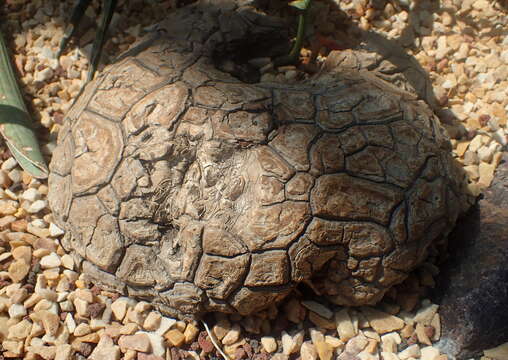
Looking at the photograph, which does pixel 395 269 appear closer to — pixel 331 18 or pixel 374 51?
pixel 374 51

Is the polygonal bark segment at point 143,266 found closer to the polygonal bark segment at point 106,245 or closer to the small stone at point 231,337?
the polygonal bark segment at point 106,245

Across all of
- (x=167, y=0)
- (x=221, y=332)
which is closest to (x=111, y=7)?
(x=167, y=0)

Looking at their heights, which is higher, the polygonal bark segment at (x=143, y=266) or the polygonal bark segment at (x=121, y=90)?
the polygonal bark segment at (x=121, y=90)

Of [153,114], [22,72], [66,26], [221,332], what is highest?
[153,114]

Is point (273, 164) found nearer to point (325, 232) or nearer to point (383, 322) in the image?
point (325, 232)

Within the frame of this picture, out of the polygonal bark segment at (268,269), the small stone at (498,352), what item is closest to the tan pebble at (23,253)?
the polygonal bark segment at (268,269)

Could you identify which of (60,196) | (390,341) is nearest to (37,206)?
(60,196)
